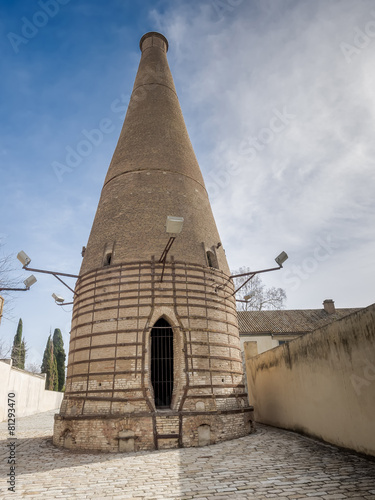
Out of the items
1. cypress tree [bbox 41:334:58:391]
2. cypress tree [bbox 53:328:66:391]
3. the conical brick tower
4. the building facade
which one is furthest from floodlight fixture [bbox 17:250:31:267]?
cypress tree [bbox 53:328:66:391]

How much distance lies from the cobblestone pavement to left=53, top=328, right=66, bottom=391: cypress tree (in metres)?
44.2

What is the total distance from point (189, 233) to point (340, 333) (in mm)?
6164

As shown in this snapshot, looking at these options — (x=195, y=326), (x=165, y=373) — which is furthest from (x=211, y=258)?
(x=165, y=373)

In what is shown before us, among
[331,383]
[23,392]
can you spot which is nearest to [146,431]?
[331,383]

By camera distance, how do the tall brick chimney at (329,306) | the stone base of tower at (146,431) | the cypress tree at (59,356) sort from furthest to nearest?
the cypress tree at (59,356) < the tall brick chimney at (329,306) < the stone base of tower at (146,431)

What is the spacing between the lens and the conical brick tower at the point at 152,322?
9.60 metres

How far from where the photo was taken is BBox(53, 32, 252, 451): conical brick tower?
9.60 meters

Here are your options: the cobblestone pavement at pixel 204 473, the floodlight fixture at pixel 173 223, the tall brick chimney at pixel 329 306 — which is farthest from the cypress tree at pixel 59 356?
the floodlight fixture at pixel 173 223

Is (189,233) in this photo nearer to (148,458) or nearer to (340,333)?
(340,333)

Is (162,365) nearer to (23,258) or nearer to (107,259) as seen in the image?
(107,259)

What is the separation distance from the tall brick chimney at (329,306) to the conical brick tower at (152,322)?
19295mm

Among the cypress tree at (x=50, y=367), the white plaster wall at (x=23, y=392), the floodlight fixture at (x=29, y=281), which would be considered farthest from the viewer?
the cypress tree at (x=50, y=367)

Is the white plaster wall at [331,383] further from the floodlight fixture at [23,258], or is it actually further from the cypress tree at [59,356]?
the cypress tree at [59,356]

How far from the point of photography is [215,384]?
1044 centimetres
